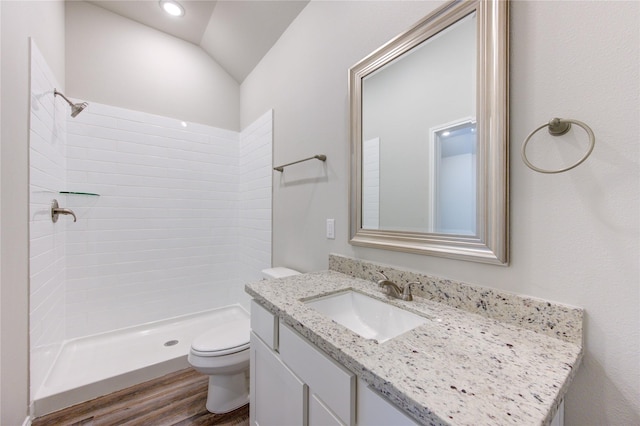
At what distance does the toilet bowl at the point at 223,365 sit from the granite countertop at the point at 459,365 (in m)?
0.83

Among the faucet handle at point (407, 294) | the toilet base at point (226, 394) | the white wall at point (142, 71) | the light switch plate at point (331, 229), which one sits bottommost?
the toilet base at point (226, 394)

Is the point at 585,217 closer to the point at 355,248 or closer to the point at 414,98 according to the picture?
the point at 414,98

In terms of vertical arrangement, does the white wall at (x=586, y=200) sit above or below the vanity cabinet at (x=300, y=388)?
above

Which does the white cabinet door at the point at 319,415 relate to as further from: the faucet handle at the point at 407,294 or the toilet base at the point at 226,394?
the toilet base at the point at 226,394

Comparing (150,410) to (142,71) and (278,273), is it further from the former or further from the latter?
(142,71)

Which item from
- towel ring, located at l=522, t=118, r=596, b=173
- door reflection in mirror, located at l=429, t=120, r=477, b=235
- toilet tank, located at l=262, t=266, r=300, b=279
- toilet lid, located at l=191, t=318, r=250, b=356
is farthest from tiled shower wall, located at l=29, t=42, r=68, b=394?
towel ring, located at l=522, t=118, r=596, b=173

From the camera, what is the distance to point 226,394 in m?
1.54

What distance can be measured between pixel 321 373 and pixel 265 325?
39 centimetres

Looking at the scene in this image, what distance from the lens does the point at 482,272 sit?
877mm

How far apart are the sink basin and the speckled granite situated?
0.46 ft

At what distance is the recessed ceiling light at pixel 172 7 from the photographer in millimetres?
2043

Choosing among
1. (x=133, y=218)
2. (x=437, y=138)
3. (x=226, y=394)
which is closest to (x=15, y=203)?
(x=133, y=218)

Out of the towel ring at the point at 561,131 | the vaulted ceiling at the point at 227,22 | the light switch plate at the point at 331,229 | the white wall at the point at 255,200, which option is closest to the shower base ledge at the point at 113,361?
the white wall at the point at 255,200

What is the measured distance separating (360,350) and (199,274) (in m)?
2.34
